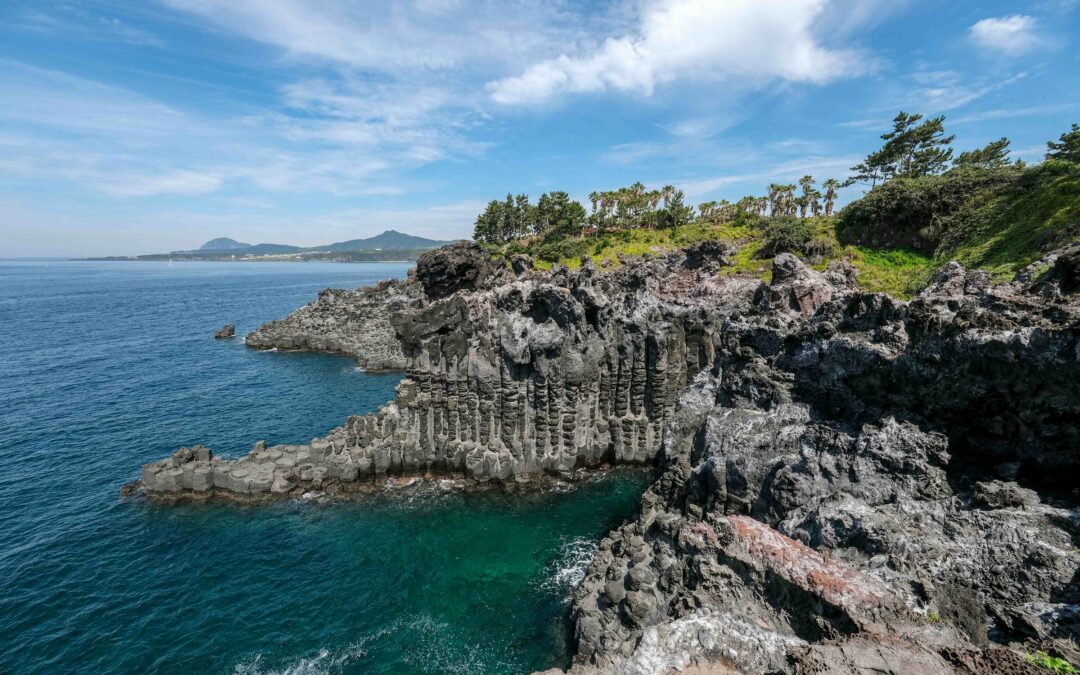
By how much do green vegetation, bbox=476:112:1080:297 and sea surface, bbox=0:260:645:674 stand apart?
36276 mm

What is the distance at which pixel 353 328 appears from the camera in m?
87.4

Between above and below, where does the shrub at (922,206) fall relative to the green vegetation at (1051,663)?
above

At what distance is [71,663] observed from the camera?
22.1 metres

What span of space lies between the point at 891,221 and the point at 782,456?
5464 cm

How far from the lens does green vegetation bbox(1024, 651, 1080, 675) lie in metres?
10.1

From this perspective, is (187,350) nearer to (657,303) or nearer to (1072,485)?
(657,303)

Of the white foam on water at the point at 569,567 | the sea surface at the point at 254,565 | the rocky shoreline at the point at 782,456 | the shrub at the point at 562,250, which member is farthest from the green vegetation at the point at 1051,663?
the shrub at the point at 562,250

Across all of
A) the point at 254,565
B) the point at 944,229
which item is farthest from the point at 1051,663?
the point at 944,229

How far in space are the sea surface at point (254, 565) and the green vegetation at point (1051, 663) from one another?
633 inches

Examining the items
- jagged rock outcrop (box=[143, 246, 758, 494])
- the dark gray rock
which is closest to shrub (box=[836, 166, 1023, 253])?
jagged rock outcrop (box=[143, 246, 758, 494])

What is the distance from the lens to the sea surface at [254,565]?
22438mm

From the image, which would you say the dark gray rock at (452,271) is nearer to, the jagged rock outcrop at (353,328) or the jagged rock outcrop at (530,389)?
the jagged rock outcrop at (353,328)

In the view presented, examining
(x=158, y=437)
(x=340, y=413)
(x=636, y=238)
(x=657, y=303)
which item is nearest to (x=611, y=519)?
(x=657, y=303)

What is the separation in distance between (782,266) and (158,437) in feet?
198
